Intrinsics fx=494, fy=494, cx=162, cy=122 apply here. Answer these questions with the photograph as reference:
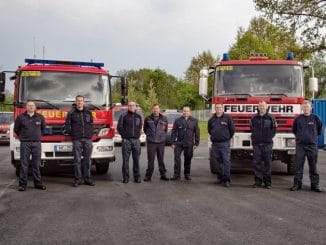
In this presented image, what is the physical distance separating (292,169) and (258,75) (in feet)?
8.48

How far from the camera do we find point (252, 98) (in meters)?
11.5

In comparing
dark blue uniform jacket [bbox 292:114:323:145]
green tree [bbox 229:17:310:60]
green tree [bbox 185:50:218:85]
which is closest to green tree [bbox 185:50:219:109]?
green tree [bbox 185:50:218:85]

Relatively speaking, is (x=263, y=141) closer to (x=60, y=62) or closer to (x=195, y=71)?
(x=60, y=62)

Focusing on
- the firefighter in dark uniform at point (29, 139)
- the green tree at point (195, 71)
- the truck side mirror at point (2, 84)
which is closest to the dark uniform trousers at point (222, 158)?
the firefighter in dark uniform at point (29, 139)

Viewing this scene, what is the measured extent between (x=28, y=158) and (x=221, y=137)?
4.14 m

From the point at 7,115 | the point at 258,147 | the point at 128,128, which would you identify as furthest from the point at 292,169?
the point at 7,115

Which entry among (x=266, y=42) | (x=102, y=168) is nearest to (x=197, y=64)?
(x=266, y=42)

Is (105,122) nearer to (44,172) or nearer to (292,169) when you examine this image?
(44,172)

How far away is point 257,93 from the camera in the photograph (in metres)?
11.6

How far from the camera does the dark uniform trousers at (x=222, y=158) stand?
10672 millimetres

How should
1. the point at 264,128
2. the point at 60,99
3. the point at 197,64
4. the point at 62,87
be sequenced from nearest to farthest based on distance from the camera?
the point at 264,128
the point at 60,99
the point at 62,87
the point at 197,64

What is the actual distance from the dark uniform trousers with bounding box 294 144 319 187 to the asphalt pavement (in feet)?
0.89

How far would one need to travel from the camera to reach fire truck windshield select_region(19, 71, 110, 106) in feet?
36.3

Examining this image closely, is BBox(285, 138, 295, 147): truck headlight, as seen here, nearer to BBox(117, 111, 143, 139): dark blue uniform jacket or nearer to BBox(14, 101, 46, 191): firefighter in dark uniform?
BBox(117, 111, 143, 139): dark blue uniform jacket
